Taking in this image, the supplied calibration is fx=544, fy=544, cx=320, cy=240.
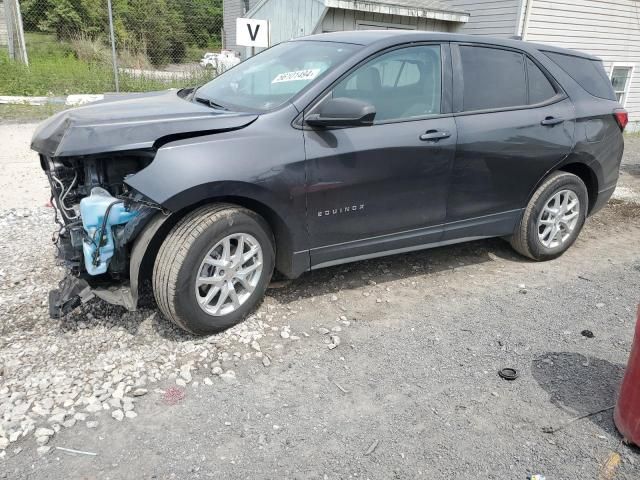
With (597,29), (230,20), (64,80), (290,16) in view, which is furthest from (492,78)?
(230,20)

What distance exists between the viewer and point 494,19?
1227 cm

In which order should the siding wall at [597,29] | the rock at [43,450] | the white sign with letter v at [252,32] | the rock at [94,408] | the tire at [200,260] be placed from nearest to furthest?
the rock at [43,450] → the rock at [94,408] → the tire at [200,260] → the white sign with letter v at [252,32] → the siding wall at [597,29]

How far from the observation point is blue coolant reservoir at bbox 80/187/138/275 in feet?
9.95

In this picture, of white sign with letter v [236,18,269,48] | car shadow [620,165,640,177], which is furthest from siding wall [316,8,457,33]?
car shadow [620,165,640,177]

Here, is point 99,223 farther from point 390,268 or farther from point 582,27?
point 582,27

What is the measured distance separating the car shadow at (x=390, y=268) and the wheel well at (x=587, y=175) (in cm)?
86

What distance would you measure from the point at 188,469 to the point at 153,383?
691 mm

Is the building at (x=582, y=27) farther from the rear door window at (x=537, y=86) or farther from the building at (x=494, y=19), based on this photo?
the rear door window at (x=537, y=86)

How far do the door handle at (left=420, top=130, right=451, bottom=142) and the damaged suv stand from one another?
0.4 inches

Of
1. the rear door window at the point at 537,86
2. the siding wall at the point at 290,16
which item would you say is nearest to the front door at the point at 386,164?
the rear door window at the point at 537,86

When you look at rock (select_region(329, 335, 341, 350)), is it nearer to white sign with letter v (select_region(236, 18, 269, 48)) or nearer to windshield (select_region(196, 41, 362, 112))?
windshield (select_region(196, 41, 362, 112))

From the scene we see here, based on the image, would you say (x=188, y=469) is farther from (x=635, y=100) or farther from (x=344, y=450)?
(x=635, y=100)

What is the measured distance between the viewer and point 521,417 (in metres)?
2.84

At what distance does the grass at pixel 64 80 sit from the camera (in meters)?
11.8
